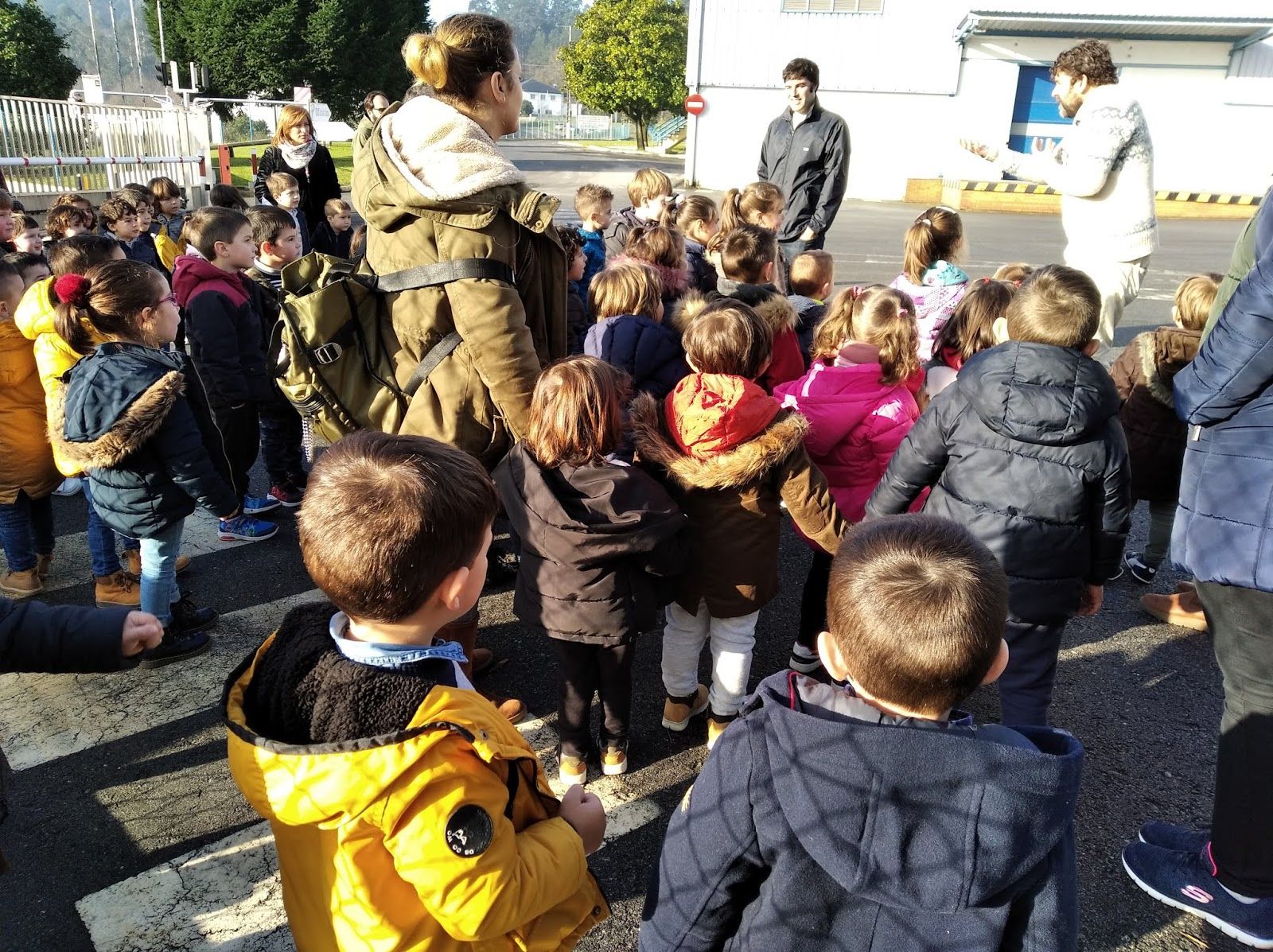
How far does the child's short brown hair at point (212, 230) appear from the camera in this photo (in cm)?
425

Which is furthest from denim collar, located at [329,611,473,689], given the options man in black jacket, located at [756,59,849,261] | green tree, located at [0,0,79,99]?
green tree, located at [0,0,79,99]

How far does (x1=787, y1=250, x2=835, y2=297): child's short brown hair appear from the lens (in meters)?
4.69

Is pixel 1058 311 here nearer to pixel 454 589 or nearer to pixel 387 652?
pixel 454 589

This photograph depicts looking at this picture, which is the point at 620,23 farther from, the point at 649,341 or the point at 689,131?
the point at 649,341

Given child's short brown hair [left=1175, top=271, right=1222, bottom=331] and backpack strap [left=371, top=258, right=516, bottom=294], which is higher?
backpack strap [left=371, top=258, right=516, bottom=294]

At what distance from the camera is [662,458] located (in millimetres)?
2750

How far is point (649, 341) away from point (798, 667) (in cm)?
138

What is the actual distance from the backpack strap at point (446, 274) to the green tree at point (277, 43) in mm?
35383

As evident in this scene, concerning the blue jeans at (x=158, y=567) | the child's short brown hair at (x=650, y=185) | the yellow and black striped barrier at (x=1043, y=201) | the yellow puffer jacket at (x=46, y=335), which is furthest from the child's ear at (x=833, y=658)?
the yellow and black striped barrier at (x=1043, y=201)

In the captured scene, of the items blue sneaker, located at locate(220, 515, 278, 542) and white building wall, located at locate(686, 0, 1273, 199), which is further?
white building wall, located at locate(686, 0, 1273, 199)

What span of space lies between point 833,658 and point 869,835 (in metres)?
0.30

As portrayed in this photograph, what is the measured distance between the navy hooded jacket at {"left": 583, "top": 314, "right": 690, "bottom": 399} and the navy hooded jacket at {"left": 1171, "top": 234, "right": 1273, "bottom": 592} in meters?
1.75

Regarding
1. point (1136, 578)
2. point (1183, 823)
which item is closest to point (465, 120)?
point (1183, 823)

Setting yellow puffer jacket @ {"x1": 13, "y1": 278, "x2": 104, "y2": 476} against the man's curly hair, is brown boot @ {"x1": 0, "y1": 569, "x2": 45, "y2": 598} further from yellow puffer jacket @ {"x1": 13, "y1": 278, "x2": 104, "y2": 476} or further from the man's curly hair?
the man's curly hair
